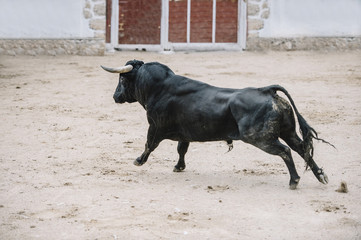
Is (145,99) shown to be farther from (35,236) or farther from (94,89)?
(94,89)

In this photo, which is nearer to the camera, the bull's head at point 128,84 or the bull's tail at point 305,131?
the bull's tail at point 305,131

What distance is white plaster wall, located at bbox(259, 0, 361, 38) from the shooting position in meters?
15.6

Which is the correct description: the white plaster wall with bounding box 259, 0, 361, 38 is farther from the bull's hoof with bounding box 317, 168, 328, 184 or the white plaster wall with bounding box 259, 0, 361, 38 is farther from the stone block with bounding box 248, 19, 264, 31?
the bull's hoof with bounding box 317, 168, 328, 184

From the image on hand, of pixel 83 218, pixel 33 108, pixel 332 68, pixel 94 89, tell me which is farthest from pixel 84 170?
pixel 332 68

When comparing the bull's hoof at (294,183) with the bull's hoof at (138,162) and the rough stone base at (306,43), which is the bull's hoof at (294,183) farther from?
the rough stone base at (306,43)

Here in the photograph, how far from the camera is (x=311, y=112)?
9.36m

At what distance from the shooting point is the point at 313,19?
1559cm

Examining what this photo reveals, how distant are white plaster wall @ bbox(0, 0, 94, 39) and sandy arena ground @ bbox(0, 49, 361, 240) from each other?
4056 mm

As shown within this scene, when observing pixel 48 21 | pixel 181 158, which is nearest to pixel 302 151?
pixel 181 158

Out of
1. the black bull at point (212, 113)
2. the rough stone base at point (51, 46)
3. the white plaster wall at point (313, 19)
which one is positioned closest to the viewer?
the black bull at point (212, 113)

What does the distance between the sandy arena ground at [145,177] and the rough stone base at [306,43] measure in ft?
13.5

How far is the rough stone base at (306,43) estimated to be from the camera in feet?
51.3

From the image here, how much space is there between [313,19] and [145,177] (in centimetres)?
1065

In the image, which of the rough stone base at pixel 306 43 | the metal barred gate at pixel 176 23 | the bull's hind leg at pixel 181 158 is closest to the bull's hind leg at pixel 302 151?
the bull's hind leg at pixel 181 158
